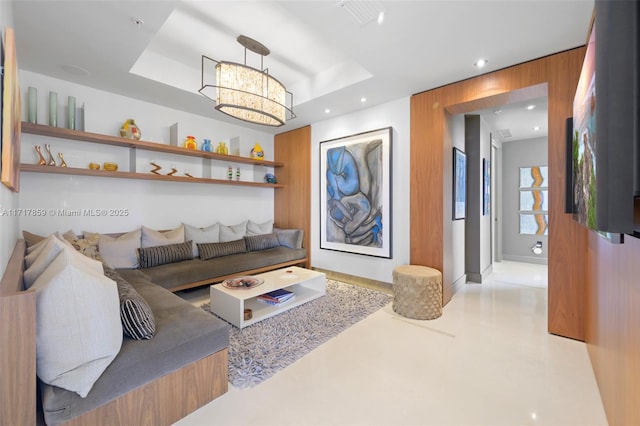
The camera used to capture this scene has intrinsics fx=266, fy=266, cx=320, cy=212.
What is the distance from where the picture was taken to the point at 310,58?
3074mm

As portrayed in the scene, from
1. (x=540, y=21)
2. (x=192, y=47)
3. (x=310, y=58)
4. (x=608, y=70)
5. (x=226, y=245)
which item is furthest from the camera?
(x=226, y=245)

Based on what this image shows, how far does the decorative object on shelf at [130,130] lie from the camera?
3.22 m

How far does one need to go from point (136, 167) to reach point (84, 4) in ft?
6.41

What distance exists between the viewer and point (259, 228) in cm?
465

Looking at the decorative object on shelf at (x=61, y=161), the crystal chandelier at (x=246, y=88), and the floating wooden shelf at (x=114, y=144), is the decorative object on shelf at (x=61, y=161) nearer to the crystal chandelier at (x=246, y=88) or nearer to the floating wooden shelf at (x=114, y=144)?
the floating wooden shelf at (x=114, y=144)

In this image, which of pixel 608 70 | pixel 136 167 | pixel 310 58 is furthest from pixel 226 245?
pixel 608 70

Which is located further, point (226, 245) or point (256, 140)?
point (256, 140)

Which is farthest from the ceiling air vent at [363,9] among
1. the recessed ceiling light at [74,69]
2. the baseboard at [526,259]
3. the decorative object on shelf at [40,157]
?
the baseboard at [526,259]

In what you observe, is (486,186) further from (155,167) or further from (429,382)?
(155,167)

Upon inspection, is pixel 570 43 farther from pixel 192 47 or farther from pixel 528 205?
pixel 528 205

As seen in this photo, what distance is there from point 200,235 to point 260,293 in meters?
1.69

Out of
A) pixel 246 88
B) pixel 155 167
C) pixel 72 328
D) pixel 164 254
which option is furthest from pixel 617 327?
pixel 155 167

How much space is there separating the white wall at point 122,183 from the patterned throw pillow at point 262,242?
0.55 metres

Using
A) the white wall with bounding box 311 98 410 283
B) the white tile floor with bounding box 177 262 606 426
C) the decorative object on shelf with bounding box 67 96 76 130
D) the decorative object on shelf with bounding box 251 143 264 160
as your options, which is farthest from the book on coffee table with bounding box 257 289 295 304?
the decorative object on shelf with bounding box 67 96 76 130
